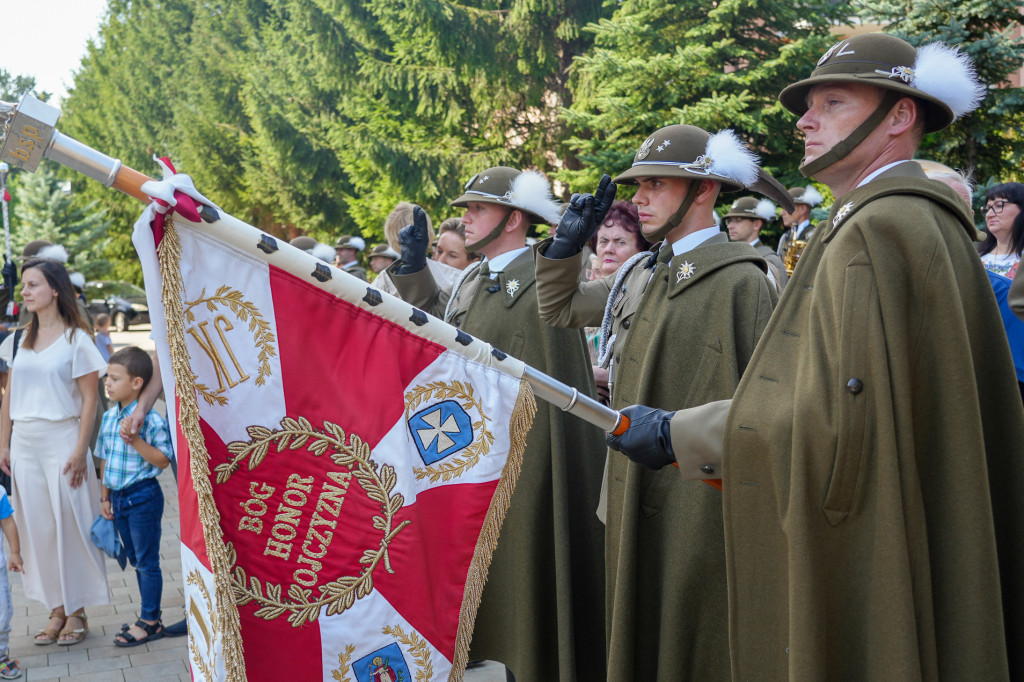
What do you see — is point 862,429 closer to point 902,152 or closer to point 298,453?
point 902,152

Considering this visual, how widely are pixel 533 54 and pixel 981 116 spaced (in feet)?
33.0

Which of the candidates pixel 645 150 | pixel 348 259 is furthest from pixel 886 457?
pixel 348 259

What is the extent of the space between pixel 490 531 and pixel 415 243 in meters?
2.33

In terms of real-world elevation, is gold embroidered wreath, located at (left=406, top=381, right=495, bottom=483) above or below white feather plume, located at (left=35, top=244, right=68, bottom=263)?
below

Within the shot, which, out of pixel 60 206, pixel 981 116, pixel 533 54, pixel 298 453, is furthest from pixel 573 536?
pixel 60 206

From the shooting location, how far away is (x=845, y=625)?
7.07 ft

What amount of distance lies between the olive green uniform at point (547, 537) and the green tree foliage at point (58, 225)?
28387 millimetres

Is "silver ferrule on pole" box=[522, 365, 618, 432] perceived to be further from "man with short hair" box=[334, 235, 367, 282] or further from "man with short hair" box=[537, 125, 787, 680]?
"man with short hair" box=[334, 235, 367, 282]

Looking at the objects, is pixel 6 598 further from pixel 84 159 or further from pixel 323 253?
pixel 323 253

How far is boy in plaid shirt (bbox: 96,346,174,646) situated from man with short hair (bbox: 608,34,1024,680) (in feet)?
13.0

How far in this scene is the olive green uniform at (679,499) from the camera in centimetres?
319

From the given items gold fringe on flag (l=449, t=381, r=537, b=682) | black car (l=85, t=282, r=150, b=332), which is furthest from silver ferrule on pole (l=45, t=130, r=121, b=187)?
black car (l=85, t=282, r=150, b=332)

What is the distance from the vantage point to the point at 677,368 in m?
3.33

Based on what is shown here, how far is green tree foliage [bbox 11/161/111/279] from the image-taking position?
2992 centimetres
